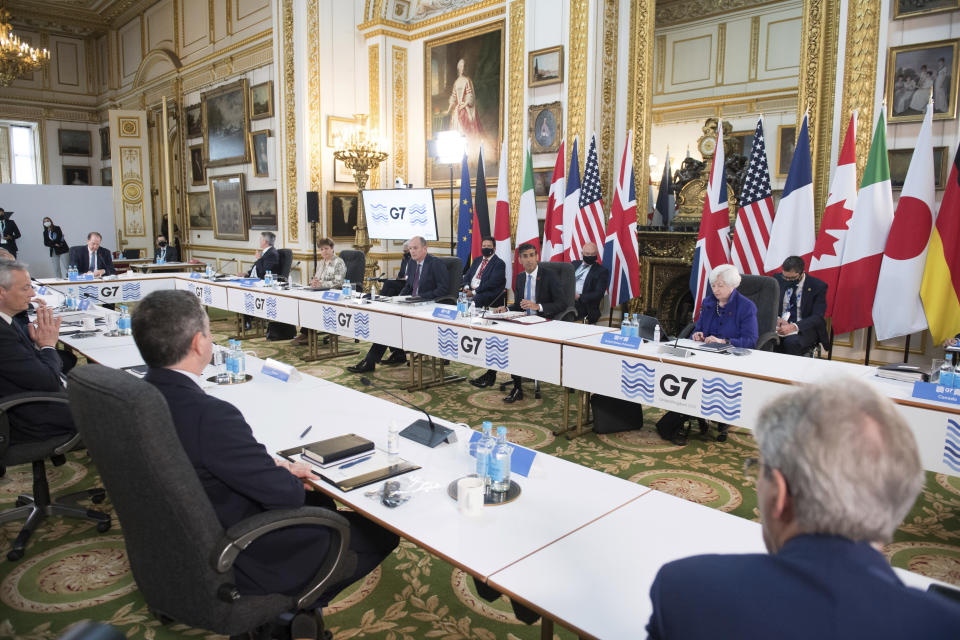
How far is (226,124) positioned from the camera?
1195cm

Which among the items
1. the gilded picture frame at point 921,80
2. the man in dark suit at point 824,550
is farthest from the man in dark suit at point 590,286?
the man in dark suit at point 824,550

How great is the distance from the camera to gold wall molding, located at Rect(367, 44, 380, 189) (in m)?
9.70

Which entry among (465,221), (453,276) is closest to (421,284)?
(453,276)

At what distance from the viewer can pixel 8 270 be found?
315 centimetres

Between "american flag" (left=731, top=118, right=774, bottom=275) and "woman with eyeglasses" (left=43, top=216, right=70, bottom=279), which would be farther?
"woman with eyeglasses" (left=43, top=216, right=70, bottom=279)

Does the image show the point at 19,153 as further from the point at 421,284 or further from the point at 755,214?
the point at 755,214

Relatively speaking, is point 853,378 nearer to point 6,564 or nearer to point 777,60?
point 6,564

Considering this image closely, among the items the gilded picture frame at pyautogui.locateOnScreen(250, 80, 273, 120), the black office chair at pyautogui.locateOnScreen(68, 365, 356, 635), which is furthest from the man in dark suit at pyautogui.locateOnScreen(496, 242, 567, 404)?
the gilded picture frame at pyautogui.locateOnScreen(250, 80, 273, 120)

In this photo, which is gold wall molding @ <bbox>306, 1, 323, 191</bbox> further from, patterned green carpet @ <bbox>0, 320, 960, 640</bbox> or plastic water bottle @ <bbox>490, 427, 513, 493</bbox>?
plastic water bottle @ <bbox>490, 427, 513, 493</bbox>

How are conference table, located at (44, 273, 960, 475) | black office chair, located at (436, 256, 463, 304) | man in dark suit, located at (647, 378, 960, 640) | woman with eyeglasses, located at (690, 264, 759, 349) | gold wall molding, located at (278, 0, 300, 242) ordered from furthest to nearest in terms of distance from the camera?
1. gold wall molding, located at (278, 0, 300, 242)
2. black office chair, located at (436, 256, 463, 304)
3. woman with eyeglasses, located at (690, 264, 759, 349)
4. conference table, located at (44, 273, 960, 475)
5. man in dark suit, located at (647, 378, 960, 640)

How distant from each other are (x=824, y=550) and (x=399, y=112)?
9866mm

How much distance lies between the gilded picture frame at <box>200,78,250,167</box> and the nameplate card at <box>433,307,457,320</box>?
25.9 feet

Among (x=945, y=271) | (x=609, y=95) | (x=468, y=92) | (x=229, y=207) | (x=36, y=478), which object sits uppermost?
(x=468, y=92)

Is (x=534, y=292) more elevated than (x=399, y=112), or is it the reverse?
(x=399, y=112)
